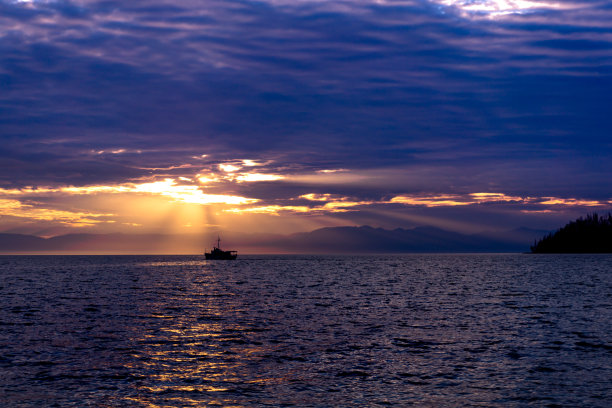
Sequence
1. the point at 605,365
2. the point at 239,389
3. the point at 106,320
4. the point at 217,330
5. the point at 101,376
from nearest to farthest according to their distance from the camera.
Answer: the point at 239,389 < the point at 101,376 < the point at 605,365 < the point at 217,330 < the point at 106,320

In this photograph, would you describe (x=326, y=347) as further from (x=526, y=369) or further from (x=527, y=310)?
(x=527, y=310)

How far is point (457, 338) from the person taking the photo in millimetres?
34625

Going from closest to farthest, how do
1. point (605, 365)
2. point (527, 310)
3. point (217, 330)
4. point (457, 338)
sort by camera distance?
point (605, 365) → point (457, 338) → point (217, 330) → point (527, 310)

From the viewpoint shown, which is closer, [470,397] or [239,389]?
[470,397]

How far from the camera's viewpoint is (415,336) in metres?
35.7

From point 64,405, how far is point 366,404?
11086 mm

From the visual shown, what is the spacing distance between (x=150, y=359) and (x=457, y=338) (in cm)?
1904

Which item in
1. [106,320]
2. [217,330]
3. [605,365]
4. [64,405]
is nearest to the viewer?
[64,405]

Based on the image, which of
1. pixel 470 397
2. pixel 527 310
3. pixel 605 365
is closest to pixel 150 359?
pixel 470 397

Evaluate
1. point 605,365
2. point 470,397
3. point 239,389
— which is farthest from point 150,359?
point 605,365

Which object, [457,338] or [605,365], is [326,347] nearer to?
[457,338]

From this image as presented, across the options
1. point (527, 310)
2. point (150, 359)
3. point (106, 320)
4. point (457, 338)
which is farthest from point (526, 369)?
point (106, 320)

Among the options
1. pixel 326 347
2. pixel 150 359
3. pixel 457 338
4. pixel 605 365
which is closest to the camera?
pixel 605 365

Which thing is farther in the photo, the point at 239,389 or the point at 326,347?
the point at 326,347
